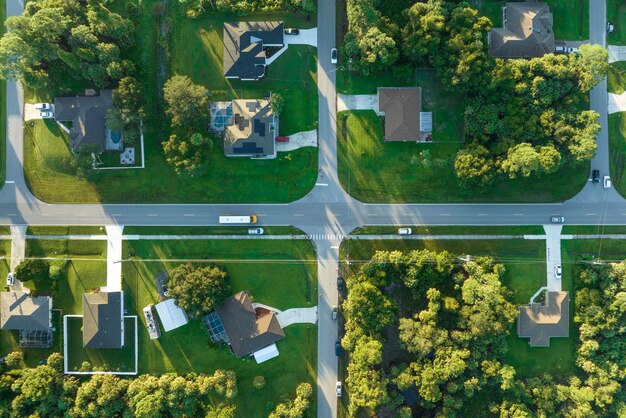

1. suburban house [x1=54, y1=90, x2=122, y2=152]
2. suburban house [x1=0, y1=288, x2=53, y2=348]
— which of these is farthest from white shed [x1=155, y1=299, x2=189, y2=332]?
suburban house [x1=54, y1=90, x2=122, y2=152]

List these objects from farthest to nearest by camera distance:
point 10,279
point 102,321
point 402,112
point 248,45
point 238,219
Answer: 1. point 10,279
2. point 238,219
3. point 248,45
4. point 102,321
5. point 402,112

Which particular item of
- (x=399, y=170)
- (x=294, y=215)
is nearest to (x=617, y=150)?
(x=399, y=170)

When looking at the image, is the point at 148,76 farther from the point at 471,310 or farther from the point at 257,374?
the point at 471,310

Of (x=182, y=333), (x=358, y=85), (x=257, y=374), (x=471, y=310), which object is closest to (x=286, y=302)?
(x=257, y=374)

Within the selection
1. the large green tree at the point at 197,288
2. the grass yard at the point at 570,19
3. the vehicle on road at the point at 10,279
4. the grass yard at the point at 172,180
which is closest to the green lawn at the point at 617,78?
the grass yard at the point at 570,19

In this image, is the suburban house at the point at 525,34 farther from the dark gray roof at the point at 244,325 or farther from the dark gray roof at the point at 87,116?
the dark gray roof at the point at 87,116

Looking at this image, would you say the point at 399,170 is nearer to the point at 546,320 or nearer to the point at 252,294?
the point at 252,294

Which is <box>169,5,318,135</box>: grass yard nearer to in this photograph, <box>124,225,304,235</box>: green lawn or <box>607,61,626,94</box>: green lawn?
<box>124,225,304,235</box>: green lawn
